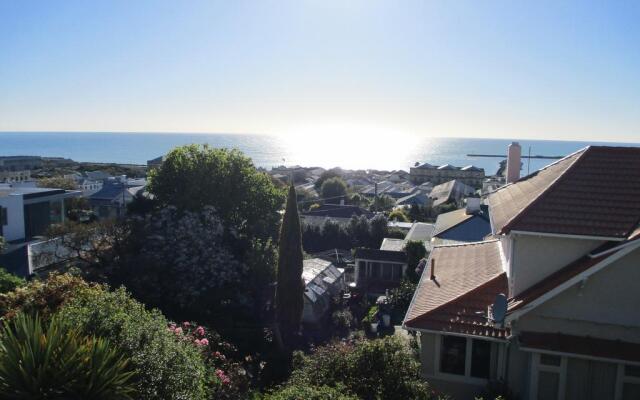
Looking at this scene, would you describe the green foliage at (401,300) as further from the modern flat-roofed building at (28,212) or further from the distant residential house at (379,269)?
the modern flat-roofed building at (28,212)

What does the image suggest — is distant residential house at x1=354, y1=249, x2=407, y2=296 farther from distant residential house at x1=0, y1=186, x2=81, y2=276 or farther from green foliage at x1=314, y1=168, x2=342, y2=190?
green foliage at x1=314, y1=168, x2=342, y2=190

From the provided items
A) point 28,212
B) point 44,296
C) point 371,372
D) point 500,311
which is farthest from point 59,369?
point 28,212

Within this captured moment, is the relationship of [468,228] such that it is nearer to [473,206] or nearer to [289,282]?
[473,206]

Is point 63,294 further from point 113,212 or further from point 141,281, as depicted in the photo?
point 113,212

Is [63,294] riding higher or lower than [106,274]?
higher

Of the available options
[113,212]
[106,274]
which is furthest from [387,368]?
[113,212]
